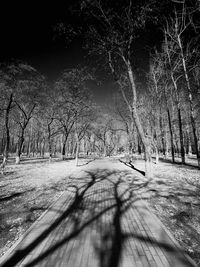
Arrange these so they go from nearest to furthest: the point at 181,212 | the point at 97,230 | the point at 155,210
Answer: the point at 97,230
the point at 181,212
the point at 155,210

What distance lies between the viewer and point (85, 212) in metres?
4.88

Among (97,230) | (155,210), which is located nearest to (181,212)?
(155,210)

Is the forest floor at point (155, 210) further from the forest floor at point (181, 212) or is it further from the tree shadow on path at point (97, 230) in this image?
the tree shadow on path at point (97, 230)

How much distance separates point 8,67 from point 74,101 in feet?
27.3

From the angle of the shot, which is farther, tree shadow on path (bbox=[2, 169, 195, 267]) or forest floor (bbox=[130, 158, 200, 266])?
forest floor (bbox=[130, 158, 200, 266])

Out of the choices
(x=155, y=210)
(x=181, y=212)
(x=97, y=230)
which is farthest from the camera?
(x=155, y=210)

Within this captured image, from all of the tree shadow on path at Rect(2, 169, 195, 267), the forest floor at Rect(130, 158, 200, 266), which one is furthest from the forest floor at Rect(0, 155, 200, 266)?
the tree shadow on path at Rect(2, 169, 195, 267)

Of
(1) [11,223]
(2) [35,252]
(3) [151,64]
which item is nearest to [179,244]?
(2) [35,252]

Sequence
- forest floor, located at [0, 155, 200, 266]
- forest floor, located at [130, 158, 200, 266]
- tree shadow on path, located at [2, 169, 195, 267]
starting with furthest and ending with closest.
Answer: forest floor, located at [0, 155, 200, 266]
forest floor, located at [130, 158, 200, 266]
tree shadow on path, located at [2, 169, 195, 267]

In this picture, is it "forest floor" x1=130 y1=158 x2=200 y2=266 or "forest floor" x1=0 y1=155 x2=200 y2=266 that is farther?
"forest floor" x1=0 y1=155 x2=200 y2=266

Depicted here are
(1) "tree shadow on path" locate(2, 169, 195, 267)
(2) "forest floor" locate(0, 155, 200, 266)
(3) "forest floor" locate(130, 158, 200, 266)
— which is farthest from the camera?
(2) "forest floor" locate(0, 155, 200, 266)

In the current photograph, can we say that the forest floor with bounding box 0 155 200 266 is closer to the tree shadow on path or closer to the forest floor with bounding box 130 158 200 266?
the forest floor with bounding box 130 158 200 266

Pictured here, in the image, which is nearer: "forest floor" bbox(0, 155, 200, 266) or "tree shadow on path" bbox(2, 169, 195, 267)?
"tree shadow on path" bbox(2, 169, 195, 267)

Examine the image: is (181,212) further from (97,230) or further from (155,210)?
(97,230)
